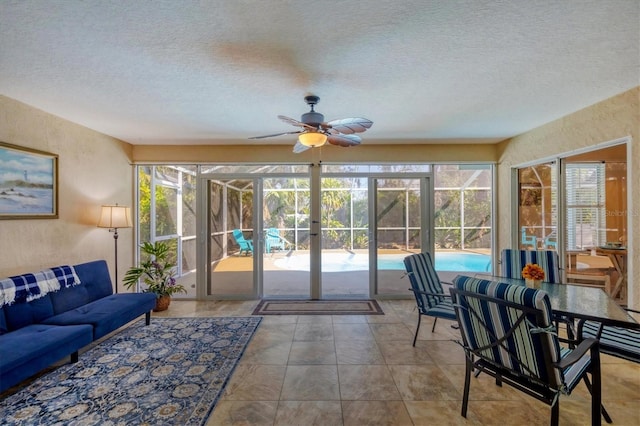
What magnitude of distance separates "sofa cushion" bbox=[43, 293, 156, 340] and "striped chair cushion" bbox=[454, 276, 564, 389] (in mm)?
3225

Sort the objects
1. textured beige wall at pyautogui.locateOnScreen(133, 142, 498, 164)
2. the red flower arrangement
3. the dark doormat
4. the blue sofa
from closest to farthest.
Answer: the blue sofa
the red flower arrangement
the dark doormat
textured beige wall at pyautogui.locateOnScreen(133, 142, 498, 164)

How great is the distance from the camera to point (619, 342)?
2.05 m

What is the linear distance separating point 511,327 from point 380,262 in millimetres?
3159

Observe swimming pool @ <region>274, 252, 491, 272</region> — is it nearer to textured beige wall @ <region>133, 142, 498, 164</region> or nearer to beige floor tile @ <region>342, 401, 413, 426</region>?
textured beige wall @ <region>133, 142, 498, 164</region>

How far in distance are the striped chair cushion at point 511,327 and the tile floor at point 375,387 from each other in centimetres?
55

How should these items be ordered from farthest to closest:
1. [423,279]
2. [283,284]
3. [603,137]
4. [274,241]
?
→ [283,284]
[274,241]
[423,279]
[603,137]

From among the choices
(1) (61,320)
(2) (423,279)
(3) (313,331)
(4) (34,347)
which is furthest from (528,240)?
(1) (61,320)

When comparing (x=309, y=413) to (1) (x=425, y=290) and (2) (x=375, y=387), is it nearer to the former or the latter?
(2) (x=375, y=387)

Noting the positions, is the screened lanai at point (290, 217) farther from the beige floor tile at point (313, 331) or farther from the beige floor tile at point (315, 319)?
the beige floor tile at point (313, 331)

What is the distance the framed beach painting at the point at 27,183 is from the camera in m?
2.82

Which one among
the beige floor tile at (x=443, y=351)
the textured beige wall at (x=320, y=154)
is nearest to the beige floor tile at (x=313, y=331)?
the beige floor tile at (x=443, y=351)

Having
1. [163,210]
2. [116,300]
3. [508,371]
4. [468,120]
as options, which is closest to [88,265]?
[116,300]

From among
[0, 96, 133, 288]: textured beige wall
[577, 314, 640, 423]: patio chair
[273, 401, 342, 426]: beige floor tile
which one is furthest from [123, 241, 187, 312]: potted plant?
[577, 314, 640, 423]: patio chair

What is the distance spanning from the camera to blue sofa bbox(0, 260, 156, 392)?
6.98ft
